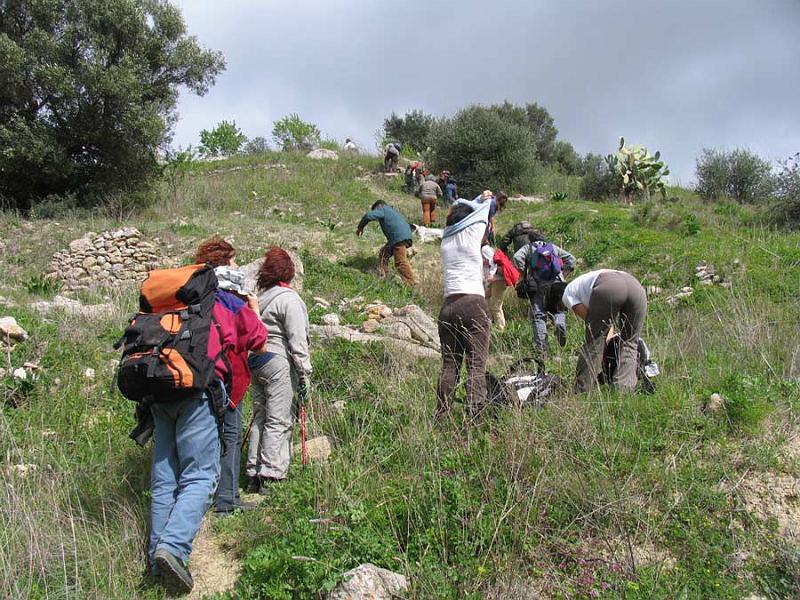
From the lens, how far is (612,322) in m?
4.31

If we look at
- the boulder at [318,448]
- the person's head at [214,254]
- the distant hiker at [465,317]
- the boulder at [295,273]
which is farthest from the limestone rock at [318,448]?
the boulder at [295,273]

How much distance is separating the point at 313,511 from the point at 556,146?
106 ft

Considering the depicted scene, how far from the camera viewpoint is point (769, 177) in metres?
15.5

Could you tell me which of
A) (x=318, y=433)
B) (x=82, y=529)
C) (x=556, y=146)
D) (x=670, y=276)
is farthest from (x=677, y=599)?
(x=556, y=146)

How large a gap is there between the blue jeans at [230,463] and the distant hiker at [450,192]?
12912 mm

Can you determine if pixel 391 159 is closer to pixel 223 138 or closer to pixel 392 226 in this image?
pixel 392 226

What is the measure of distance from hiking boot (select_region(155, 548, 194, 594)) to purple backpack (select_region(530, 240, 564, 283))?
16.6 ft

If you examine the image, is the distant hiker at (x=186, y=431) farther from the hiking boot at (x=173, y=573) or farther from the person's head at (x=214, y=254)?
the person's head at (x=214, y=254)

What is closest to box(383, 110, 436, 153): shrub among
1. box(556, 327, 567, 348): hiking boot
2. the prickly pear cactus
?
the prickly pear cactus

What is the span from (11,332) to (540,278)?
5.55 meters

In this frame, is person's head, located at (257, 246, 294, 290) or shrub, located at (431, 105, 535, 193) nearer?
person's head, located at (257, 246, 294, 290)

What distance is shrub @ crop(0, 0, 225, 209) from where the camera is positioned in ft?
39.9

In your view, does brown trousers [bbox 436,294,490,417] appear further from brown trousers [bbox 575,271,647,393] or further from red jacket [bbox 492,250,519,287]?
red jacket [bbox 492,250,519,287]

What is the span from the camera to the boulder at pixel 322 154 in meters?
20.9
